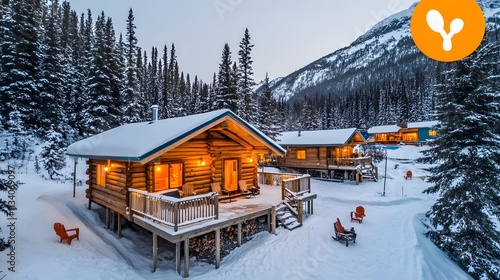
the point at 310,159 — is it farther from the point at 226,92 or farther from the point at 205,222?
the point at 205,222

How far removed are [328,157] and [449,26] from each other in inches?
842

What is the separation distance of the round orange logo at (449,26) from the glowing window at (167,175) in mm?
10368

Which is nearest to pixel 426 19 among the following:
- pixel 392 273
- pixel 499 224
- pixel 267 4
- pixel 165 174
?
pixel 267 4

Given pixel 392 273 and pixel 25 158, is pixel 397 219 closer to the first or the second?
pixel 392 273

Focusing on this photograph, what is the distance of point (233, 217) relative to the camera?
9.89 m

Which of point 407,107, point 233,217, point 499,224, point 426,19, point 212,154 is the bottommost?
point 499,224

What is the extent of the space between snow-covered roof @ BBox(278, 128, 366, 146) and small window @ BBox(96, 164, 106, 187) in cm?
1902

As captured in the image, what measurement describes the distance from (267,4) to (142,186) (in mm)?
9449

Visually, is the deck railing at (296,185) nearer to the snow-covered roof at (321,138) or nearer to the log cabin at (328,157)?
the log cabin at (328,157)

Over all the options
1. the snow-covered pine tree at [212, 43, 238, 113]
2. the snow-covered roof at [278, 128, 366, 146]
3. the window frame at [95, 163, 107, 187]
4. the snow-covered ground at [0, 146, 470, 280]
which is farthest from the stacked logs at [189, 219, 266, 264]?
the snow-covered pine tree at [212, 43, 238, 113]

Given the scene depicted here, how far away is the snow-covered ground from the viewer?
8109 mm

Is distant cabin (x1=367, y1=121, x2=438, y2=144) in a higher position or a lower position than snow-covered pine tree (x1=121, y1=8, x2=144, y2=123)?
lower

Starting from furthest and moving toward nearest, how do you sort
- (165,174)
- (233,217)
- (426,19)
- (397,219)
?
(397,219) → (165,174) → (233,217) → (426,19)

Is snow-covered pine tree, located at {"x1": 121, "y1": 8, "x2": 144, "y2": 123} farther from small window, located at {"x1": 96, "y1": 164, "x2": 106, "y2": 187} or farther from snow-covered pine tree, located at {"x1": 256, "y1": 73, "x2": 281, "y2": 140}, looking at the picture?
small window, located at {"x1": 96, "y1": 164, "x2": 106, "y2": 187}
